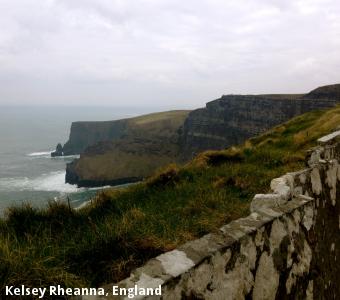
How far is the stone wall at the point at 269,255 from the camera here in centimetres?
329

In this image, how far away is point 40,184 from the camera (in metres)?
105

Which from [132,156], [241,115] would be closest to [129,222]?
[241,115]

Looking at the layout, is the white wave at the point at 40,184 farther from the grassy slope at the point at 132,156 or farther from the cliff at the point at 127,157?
the grassy slope at the point at 132,156

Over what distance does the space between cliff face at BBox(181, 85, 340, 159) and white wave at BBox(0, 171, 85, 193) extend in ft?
163

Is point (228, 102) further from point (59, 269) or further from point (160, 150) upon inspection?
point (59, 269)

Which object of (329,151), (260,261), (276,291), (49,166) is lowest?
(49,166)

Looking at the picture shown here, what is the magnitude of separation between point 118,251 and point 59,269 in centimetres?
72

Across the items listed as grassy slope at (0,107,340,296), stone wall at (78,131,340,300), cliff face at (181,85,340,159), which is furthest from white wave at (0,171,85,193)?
stone wall at (78,131,340,300)

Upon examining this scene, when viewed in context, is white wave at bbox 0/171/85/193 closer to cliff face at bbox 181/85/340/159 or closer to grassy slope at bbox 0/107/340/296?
cliff face at bbox 181/85/340/159

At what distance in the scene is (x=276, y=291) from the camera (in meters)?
4.46

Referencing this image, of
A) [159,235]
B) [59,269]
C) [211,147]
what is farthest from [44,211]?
[211,147]

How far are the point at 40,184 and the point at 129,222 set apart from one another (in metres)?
105

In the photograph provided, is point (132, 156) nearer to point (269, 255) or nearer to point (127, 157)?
point (127, 157)

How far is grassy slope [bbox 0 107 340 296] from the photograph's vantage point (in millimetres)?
3861
